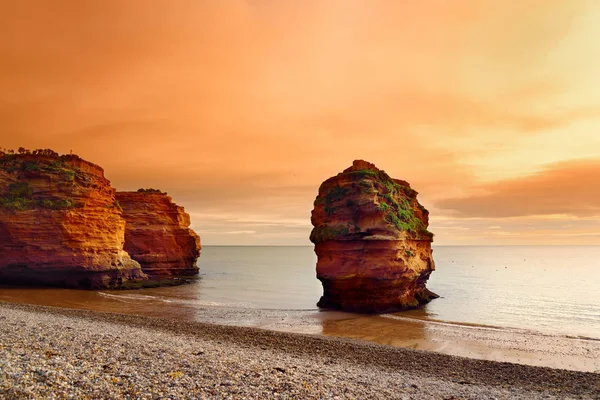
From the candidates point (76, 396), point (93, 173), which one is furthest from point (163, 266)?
point (76, 396)

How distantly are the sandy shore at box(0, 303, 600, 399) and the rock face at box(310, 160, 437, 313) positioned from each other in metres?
11.1

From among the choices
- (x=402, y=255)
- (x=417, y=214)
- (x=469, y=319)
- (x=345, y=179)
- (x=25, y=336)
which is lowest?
(x=469, y=319)

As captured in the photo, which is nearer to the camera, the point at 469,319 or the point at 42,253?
the point at 469,319

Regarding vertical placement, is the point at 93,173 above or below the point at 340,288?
above

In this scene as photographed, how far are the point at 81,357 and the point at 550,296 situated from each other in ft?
160

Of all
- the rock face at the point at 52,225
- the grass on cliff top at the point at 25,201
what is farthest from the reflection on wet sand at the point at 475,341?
the grass on cliff top at the point at 25,201

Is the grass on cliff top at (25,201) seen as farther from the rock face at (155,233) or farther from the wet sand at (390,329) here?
the rock face at (155,233)

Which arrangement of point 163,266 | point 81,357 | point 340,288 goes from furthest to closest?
point 163,266, point 340,288, point 81,357

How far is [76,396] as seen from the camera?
25.0 ft

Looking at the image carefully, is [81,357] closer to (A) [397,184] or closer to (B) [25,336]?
(B) [25,336]

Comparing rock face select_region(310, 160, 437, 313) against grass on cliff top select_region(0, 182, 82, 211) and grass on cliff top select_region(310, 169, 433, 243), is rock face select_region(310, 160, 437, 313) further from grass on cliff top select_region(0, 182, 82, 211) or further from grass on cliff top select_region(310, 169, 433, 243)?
grass on cliff top select_region(0, 182, 82, 211)

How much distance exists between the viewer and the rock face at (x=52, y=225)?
123 ft

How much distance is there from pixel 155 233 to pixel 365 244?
130 feet

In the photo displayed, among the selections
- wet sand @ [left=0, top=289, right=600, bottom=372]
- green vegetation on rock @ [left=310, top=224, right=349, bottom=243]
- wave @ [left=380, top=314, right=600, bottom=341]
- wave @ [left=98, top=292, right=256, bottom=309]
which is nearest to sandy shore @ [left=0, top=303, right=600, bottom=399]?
wet sand @ [left=0, top=289, right=600, bottom=372]
